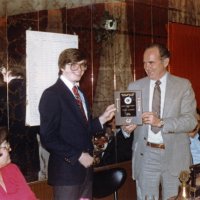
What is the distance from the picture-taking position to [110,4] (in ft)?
15.4

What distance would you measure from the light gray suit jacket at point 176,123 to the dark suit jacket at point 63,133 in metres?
0.69

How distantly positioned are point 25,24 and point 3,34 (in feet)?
0.86

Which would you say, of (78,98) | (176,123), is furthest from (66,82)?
Result: (176,123)

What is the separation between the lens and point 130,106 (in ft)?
11.2

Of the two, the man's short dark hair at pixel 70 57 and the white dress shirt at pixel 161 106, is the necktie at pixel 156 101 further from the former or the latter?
the man's short dark hair at pixel 70 57

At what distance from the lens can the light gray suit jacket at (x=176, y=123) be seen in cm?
343

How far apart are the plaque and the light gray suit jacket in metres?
0.16

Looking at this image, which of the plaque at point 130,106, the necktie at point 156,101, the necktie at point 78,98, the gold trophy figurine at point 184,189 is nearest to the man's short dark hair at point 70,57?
the necktie at point 78,98

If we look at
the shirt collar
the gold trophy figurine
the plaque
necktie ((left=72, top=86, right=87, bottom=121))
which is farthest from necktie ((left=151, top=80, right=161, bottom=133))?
the gold trophy figurine

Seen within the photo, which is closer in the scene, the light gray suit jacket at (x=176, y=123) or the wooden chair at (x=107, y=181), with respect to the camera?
the light gray suit jacket at (x=176, y=123)

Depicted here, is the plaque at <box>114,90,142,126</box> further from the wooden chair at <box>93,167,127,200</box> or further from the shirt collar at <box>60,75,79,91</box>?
the wooden chair at <box>93,167,127,200</box>

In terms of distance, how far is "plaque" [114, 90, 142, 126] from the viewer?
340cm

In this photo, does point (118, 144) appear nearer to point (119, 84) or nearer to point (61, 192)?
point (119, 84)

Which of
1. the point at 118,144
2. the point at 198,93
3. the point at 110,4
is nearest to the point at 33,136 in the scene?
the point at 118,144
